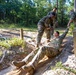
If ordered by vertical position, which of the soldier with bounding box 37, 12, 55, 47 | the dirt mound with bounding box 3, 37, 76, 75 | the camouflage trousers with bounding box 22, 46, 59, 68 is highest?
the soldier with bounding box 37, 12, 55, 47

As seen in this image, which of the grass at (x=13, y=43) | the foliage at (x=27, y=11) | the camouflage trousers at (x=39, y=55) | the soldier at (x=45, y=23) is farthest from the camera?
the foliage at (x=27, y=11)

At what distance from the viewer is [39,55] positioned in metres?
7.16

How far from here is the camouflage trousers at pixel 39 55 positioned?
7.01 meters

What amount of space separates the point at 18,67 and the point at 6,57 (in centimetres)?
256

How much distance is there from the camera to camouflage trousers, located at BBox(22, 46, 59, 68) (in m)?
7.01

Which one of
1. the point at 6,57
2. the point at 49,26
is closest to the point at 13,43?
the point at 6,57

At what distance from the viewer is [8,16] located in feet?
85.8

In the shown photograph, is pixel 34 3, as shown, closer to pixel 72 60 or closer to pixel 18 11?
pixel 18 11

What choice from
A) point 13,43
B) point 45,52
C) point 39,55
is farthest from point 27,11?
point 39,55

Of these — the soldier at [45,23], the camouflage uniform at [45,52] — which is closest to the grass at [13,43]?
the soldier at [45,23]

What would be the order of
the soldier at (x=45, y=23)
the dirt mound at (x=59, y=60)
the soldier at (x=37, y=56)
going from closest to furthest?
1. the dirt mound at (x=59, y=60)
2. the soldier at (x=37, y=56)
3. the soldier at (x=45, y=23)

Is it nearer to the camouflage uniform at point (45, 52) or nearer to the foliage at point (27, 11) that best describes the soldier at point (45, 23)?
the camouflage uniform at point (45, 52)

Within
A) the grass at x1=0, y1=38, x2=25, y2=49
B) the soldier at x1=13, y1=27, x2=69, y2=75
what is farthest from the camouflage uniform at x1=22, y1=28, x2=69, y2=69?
the grass at x1=0, y1=38, x2=25, y2=49

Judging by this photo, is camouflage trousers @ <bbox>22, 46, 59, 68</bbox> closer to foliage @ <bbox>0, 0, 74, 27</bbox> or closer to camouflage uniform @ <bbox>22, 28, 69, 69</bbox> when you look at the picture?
camouflage uniform @ <bbox>22, 28, 69, 69</bbox>
